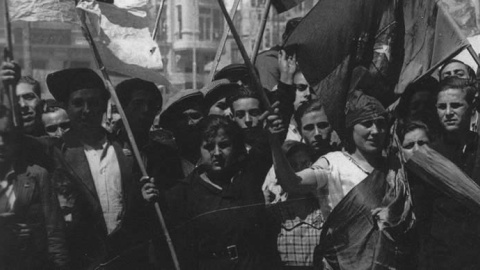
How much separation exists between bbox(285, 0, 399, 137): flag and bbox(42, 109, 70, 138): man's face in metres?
1.58

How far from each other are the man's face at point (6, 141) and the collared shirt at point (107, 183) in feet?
1.98

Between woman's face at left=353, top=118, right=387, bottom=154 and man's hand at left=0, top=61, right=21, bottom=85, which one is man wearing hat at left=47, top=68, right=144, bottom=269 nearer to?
man's hand at left=0, top=61, right=21, bottom=85

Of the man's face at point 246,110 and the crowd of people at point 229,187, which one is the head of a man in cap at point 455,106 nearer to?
the crowd of people at point 229,187

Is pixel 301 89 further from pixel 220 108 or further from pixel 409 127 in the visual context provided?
pixel 409 127

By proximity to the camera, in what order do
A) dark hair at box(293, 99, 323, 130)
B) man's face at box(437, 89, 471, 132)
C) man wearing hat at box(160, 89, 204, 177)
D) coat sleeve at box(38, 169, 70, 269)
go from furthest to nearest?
A: dark hair at box(293, 99, 323, 130) → man wearing hat at box(160, 89, 204, 177) → man's face at box(437, 89, 471, 132) → coat sleeve at box(38, 169, 70, 269)

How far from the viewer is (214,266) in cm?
627

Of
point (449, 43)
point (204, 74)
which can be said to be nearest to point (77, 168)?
point (449, 43)

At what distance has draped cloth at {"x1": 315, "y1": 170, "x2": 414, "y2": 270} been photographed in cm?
657

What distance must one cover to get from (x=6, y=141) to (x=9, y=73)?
1.19 feet

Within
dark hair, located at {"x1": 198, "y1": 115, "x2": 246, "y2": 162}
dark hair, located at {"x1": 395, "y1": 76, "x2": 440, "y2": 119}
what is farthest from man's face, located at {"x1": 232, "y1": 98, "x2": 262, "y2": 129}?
dark hair, located at {"x1": 395, "y1": 76, "x2": 440, "y2": 119}

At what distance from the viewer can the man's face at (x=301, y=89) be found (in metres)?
7.90

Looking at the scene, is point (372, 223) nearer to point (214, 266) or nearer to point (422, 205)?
point (422, 205)

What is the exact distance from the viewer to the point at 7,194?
5871 millimetres

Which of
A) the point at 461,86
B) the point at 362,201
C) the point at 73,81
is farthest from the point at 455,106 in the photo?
the point at 73,81
